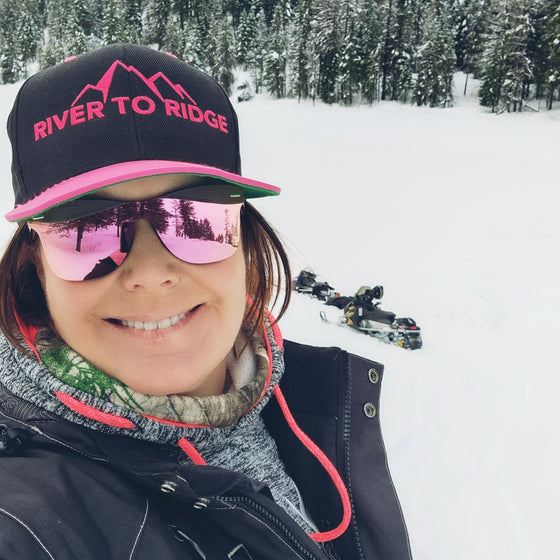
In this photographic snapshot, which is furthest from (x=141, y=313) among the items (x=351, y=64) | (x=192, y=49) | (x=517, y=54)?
(x=192, y=49)

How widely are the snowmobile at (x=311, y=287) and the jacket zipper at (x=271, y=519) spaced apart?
993cm

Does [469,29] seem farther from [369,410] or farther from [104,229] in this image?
[104,229]

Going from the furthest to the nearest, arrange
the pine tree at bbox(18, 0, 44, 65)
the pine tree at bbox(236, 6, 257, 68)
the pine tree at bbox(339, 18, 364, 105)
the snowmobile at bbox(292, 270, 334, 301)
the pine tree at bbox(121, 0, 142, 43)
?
the pine tree at bbox(121, 0, 142, 43)
the pine tree at bbox(18, 0, 44, 65)
the pine tree at bbox(236, 6, 257, 68)
the pine tree at bbox(339, 18, 364, 105)
the snowmobile at bbox(292, 270, 334, 301)

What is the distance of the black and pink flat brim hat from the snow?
114 cm

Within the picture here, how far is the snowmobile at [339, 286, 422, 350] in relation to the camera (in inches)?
331

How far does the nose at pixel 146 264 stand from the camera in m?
1.33

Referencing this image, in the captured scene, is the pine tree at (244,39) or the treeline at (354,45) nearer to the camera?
the treeline at (354,45)

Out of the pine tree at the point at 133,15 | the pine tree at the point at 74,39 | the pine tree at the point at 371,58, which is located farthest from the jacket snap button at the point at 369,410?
the pine tree at the point at 133,15

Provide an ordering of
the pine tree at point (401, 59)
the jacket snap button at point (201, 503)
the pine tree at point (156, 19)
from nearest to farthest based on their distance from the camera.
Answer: the jacket snap button at point (201, 503), the pine tree at point (401, 59), the pine tree at point (156, 19)

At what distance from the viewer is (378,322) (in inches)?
354

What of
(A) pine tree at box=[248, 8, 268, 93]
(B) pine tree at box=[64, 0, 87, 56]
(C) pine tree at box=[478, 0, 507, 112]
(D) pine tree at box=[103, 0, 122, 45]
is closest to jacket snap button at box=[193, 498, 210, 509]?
(C) pine tree at box=[478, 0, 507, 112]

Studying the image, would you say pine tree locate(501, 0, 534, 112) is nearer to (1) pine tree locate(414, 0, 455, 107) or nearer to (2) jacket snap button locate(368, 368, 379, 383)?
(1) pine tree locate(414, 0, 455, 107)

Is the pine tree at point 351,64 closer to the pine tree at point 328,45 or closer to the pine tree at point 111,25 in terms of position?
the pine tree at point 328,45

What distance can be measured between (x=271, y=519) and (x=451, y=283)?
13.3m
